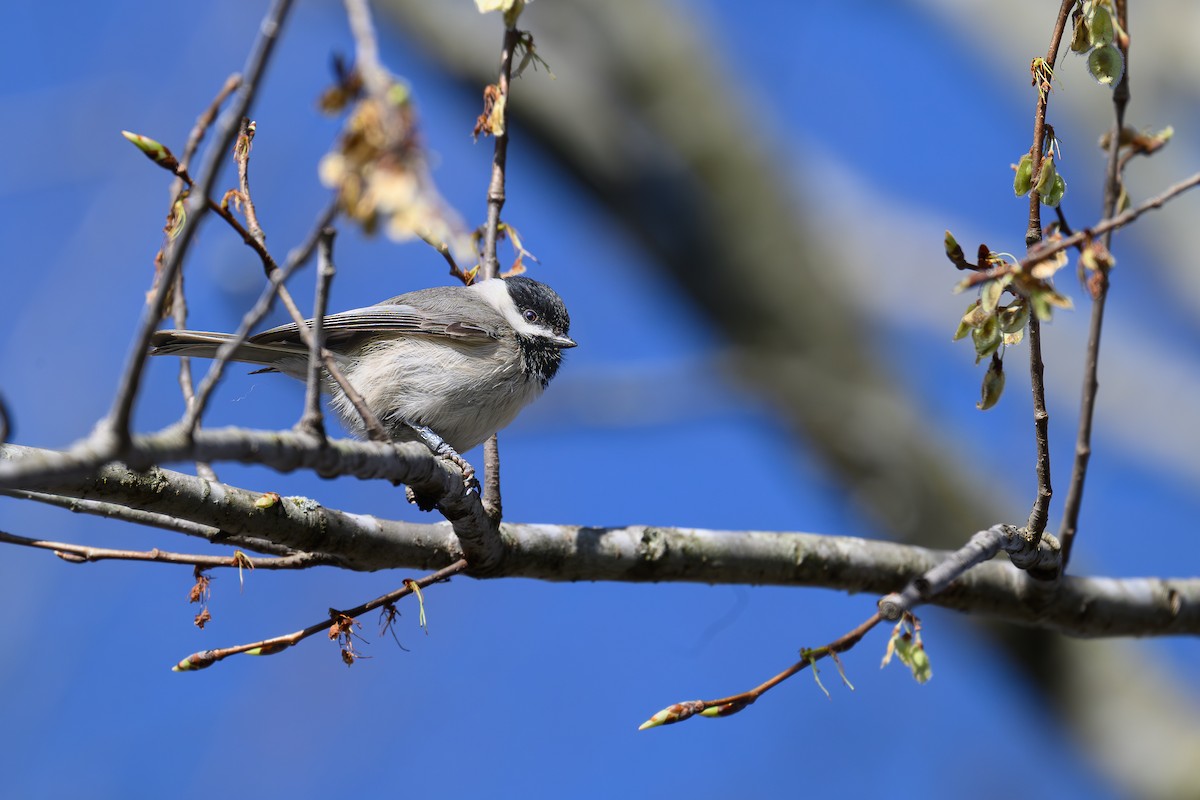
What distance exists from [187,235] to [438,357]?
7.52 ft

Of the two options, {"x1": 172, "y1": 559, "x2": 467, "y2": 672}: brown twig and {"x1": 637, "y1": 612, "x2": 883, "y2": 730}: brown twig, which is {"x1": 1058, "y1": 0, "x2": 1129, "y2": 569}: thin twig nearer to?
{"x1": 637, "y1": 612, "x2": 883, "y2": 730}: brown twig

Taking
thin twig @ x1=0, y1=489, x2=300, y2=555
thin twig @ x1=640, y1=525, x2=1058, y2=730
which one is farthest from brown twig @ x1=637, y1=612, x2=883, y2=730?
thin twig @ x1=0, y1=489, x2=300, y2=555

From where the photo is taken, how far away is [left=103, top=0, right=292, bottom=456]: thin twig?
116cm

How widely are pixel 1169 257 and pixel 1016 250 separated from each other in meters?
1.21

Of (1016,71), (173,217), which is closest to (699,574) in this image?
(173,217)

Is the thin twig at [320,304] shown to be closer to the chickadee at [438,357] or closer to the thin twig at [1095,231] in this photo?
the thin twig at [1095,231]

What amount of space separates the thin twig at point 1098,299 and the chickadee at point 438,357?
5.50ft

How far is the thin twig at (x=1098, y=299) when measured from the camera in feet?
5.66

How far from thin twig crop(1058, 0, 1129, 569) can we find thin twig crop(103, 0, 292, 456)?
120 cm

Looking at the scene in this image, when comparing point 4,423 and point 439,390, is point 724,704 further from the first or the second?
point 439,390

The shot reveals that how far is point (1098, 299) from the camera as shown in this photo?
1854 mm

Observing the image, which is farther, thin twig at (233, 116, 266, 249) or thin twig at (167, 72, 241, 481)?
thin twig at (233, 116, 266, 249)

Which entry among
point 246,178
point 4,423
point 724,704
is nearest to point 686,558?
point 724,704

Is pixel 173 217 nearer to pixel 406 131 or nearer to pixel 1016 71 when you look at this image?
pixel 406 131
